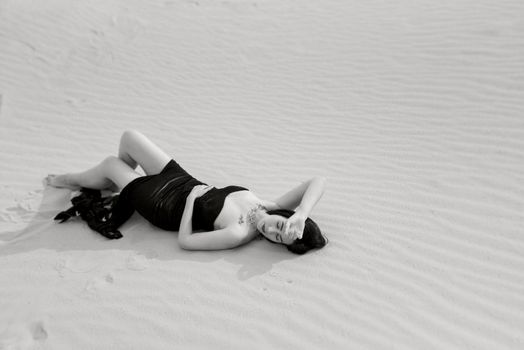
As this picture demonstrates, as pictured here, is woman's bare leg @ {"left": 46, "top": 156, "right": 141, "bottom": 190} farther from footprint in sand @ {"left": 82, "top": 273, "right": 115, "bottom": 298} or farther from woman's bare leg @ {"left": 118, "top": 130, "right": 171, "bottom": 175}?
footprint in sand @ {"left": 82, "top": 273, "right": 115, "bottom": 298}

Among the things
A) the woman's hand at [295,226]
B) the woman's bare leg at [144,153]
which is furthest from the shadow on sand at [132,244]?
the woman's bare leg at [144,153]

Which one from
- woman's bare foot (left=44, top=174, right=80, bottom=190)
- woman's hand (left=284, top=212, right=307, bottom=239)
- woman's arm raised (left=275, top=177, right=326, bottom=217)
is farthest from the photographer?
woman's bare foot (left=44, top=174, right=80, bottom=190)

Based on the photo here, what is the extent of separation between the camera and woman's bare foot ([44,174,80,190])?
4.85m

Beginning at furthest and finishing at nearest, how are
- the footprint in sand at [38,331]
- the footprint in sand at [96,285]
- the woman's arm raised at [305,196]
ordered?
the woman's arm raised at [305,196] → the footprint in sand at [96,285] → the footprint in sand at [38,331]

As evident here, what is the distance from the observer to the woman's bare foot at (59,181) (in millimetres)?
4848

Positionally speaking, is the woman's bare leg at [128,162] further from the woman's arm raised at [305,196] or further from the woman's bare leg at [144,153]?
the woman's arm raised at [305,196]

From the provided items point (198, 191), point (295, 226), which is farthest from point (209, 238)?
point (295, 226)

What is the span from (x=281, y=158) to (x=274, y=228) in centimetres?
195

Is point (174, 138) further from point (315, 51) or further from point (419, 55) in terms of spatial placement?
point (419, 55)

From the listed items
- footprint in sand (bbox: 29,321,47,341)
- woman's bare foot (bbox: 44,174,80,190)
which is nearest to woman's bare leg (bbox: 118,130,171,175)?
woman's bare foot (bbox: 44,174,80,190)

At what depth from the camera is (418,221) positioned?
4.19 m

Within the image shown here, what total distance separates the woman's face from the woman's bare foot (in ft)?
7.05

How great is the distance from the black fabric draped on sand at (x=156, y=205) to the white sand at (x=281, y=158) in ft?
0.50

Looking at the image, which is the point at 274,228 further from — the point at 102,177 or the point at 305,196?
the point at 102,177
